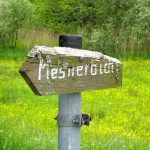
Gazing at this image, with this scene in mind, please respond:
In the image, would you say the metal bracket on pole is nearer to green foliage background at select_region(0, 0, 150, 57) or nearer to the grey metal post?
the grey metal post

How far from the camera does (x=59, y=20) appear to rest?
84.9 feet

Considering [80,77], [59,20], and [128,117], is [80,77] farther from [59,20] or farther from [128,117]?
[59,20]

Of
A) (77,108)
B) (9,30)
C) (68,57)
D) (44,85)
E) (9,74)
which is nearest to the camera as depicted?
(44,85)

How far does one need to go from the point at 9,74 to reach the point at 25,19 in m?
9.13

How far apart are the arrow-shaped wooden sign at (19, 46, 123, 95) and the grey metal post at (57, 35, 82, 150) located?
0.09 meters

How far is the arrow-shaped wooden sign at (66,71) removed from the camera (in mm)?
2297

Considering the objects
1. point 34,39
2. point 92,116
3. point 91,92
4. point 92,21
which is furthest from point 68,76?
point 92,21

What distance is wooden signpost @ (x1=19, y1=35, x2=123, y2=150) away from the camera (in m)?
2.32

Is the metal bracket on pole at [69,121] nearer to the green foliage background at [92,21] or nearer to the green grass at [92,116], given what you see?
the green grass at [92,116]

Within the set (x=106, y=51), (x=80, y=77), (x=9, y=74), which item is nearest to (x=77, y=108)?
(x=80, y=77)

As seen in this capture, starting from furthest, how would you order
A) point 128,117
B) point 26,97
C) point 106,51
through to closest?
point 106,51, point 26,97, point 128,117

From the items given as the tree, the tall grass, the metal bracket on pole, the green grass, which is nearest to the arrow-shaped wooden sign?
the metal bracket on pole

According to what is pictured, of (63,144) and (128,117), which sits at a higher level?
(63,144)

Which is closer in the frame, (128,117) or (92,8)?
(128,117)
